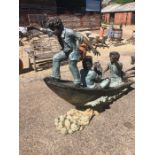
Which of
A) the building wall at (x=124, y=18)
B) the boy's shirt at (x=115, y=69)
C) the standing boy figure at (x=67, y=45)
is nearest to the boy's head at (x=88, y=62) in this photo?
the standing boy figure at (x=67, y=45)

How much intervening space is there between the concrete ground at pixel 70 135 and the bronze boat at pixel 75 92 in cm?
54

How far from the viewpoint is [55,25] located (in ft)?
25.2

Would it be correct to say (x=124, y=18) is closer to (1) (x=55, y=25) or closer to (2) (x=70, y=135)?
(1) (x=55, y=25)

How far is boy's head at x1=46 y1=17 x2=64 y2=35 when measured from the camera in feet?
25.1

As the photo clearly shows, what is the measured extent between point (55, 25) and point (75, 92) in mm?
2120

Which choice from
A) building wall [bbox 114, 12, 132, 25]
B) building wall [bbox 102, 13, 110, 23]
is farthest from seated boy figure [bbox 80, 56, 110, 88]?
building wall [bbox 102, 13, 110, 23]

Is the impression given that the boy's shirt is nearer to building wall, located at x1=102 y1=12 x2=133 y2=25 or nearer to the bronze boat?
the bronze boat

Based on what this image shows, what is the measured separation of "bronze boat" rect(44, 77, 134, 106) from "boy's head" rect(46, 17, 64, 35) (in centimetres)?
150

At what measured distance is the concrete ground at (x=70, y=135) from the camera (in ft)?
21.7

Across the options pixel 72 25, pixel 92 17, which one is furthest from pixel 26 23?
pixel 92 17

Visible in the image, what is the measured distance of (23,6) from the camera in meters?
23.7

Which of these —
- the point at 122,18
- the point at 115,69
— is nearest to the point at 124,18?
the point at 122,18
